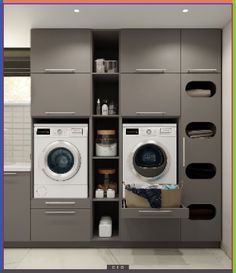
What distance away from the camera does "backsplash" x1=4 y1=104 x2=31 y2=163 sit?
4492 mm

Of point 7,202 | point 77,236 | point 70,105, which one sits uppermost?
point 70,105

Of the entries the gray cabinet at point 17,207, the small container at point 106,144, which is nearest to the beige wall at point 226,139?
the small container at point 106,144

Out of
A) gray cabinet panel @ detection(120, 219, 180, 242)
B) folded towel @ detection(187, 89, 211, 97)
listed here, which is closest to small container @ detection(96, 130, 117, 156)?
gray cabinet panel @ detection(120, 219, 180, 242)

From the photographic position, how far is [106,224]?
3.76m

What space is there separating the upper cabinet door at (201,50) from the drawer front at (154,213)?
58.9 inches

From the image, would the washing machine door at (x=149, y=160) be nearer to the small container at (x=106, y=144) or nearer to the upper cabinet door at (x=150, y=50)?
the small container at (x=106, y=144)

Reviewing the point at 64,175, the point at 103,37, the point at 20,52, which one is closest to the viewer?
the point at 64,175

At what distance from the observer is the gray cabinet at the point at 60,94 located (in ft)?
12.1

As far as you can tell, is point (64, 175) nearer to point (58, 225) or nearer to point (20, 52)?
point (58, 225)

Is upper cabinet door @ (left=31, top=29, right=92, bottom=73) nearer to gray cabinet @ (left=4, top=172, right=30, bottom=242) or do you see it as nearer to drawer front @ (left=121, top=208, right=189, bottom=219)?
gray cabinet @ (left=4, top=172, right=30, bottom=242)

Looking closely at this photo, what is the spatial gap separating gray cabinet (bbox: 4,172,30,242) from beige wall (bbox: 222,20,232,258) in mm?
2091

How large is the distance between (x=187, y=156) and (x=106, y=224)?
1151 mm

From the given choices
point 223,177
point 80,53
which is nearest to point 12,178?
point 80,53

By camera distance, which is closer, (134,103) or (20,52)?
(134,103)
